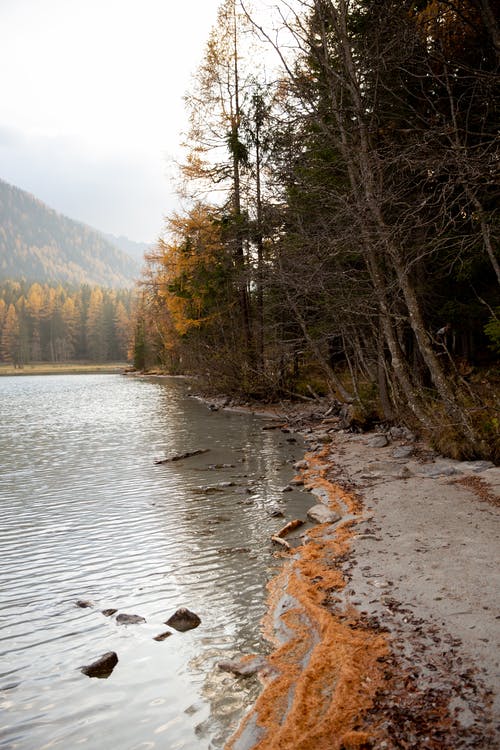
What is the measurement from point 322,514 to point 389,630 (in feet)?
11.1

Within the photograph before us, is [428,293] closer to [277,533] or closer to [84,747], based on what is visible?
[277,533]

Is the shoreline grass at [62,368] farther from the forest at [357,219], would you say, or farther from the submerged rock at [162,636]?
the submerged rock at [162,636]

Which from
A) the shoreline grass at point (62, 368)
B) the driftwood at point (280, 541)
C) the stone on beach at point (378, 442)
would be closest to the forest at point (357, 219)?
the stone on beach at point (378, 442)

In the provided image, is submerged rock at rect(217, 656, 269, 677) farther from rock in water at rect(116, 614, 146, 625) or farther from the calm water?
rock in water at rect(116, 614, 146, 625)

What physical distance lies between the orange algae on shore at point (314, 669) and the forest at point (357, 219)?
4903mm

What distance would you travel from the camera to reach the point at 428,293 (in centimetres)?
1454

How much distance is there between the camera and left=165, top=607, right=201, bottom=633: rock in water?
473 centimetres

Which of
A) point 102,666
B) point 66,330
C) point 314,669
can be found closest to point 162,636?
point 102,666

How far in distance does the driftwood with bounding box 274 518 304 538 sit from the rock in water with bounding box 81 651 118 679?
312cm

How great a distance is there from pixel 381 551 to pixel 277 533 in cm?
159

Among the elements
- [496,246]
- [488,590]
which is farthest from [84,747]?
[496,246]

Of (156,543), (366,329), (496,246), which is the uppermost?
(496,246)

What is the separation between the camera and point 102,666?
4.09 metres

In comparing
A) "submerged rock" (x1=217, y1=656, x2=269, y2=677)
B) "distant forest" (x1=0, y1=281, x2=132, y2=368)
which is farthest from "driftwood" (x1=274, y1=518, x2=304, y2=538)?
"distant forest" (x1=0, y1=281, x2=132, y2=368)
